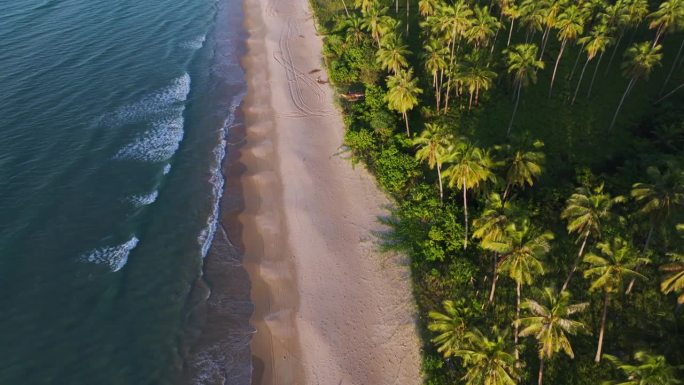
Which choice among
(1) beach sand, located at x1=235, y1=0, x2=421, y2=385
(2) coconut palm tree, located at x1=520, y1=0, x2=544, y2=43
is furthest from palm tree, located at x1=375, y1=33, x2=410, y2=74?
(2) coconut palm tree, located at x1=520, y1=0, x2=544, y2=43

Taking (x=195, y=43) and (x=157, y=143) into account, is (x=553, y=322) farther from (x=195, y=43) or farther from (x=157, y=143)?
(x=195, y=43)

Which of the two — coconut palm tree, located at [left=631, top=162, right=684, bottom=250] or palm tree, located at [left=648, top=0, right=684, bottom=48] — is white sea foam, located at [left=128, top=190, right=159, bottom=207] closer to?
coconut palm tree, located at [left=631, top=162, right=684, bottom=250]

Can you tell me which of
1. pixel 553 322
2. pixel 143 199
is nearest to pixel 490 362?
pixel 553 322

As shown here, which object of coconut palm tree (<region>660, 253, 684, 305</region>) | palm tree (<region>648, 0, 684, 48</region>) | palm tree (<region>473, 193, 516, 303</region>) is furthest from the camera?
palm tree (<region>648, 0, 684, 48</region>)

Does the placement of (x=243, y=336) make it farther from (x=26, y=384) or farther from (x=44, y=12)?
(x=44, y=12)

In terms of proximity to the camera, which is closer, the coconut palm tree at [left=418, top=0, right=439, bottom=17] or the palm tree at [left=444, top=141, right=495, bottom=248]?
the palm tree at [left=444, top=141, right=495, bottom=248]

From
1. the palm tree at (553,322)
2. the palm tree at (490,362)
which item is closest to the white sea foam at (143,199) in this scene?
the palm tree at (490,362)

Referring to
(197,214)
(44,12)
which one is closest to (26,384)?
(197,214)
